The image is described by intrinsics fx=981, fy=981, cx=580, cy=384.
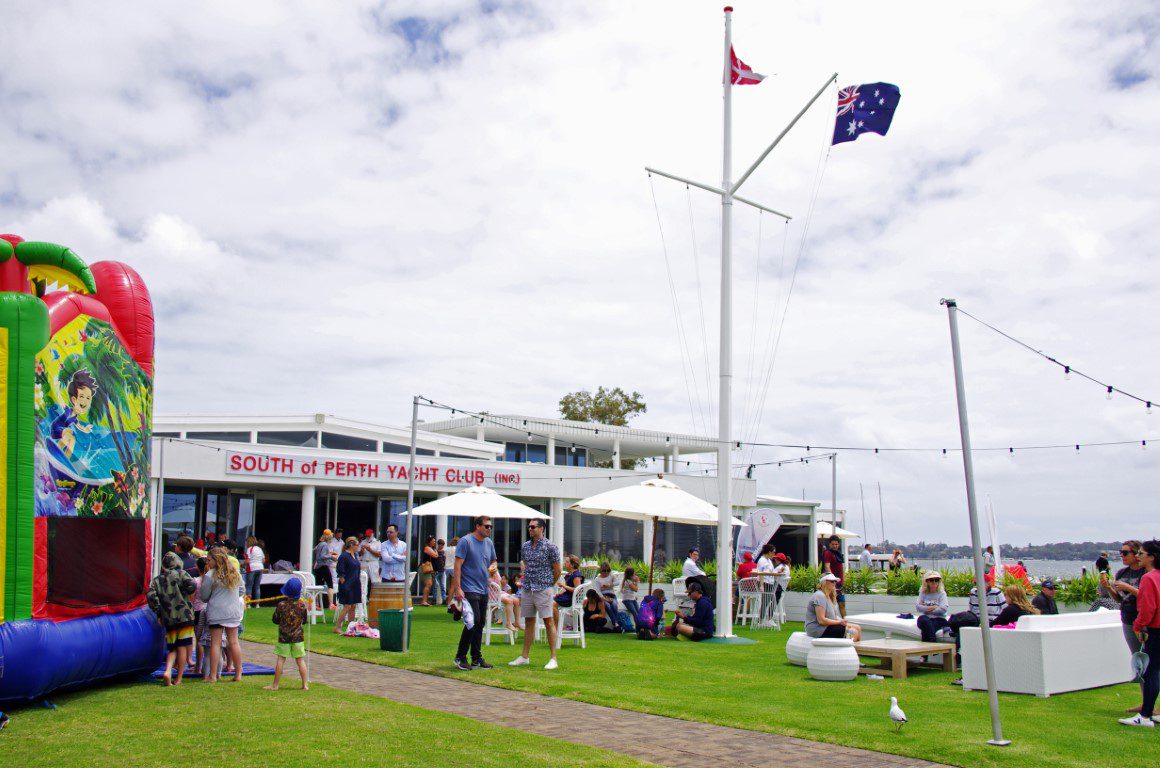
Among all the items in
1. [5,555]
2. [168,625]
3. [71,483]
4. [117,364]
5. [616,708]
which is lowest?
[616,708]

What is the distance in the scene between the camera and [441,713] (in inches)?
320

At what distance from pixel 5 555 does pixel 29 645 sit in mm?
766

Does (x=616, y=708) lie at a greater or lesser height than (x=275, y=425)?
lesser

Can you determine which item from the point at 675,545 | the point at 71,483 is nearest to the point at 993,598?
the point at 71,483

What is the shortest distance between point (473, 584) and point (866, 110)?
888 cm

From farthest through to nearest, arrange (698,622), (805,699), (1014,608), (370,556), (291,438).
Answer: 1. (291,438)
2. (370,556)
3. (698,622)
4. (1014,608)
5. (805,699)

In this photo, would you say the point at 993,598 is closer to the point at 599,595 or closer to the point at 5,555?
the point at 599,595

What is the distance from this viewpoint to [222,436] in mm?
24469

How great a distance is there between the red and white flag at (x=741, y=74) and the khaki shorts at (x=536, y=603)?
9.37m

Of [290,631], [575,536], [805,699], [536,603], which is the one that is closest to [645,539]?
[575,536]

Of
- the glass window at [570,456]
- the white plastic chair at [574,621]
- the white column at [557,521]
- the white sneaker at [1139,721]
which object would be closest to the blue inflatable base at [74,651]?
the white plastic chair at [574,621]

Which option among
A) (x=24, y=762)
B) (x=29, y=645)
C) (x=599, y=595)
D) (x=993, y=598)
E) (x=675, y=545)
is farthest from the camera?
(x=675, y=545)

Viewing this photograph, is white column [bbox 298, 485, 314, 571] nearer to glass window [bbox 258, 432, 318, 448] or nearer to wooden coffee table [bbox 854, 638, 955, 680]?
glass window [bbox 258, 432, 318, 448]

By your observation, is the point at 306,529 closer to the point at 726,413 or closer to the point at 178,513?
the point at 178,513
